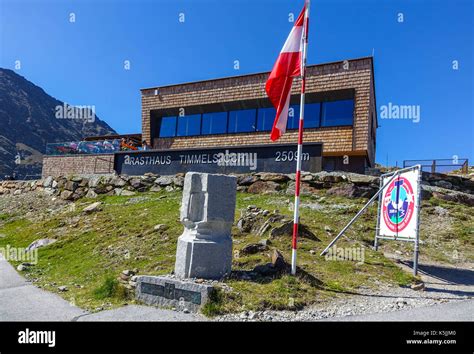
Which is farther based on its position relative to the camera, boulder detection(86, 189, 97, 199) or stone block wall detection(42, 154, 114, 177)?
stone block wall detection(42, 154, 114, 177)

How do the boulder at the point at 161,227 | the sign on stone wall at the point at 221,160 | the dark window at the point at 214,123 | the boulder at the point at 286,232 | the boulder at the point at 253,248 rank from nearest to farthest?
the boulder at the point at 253,248, the boulder at the point at 286,232, the boulder at the point at 161,227, the sign on stone wall at the point at 221,160, the dark window at the point at 214,123

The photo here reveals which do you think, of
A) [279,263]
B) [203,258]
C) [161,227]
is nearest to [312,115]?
[161,227]

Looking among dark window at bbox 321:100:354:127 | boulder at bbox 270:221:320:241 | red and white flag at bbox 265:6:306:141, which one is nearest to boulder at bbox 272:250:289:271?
boulder at bbox 270:221:320:241

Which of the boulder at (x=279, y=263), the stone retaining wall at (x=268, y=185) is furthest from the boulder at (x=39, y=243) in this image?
the boulder at (x=279, y=263)

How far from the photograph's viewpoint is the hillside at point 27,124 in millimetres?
88812

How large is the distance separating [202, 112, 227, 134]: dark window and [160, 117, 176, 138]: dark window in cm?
274

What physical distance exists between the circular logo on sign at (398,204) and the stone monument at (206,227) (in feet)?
15.4

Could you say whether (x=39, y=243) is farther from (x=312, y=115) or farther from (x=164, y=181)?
(x=312, y=115)

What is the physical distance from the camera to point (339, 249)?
9.77m

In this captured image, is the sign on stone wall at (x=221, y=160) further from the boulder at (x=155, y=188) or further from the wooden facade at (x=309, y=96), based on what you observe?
the wooden facade at (x=309, y=96)

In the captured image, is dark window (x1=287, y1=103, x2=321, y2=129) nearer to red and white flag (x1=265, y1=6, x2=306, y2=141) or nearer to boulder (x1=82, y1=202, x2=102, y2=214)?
boulder (x1=82, y1=202, x2=102, y2=214)

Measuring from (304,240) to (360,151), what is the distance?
10.8m

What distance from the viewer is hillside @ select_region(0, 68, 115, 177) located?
88812 millimetres
